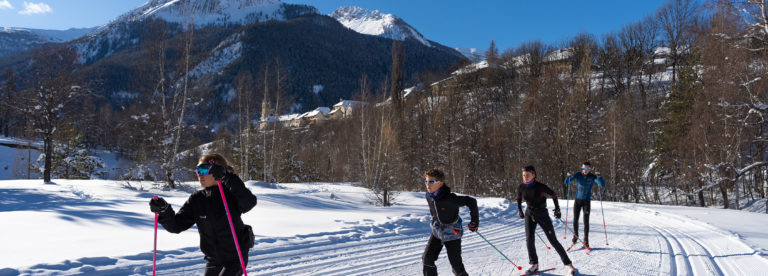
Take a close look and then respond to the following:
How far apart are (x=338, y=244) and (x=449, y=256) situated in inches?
144

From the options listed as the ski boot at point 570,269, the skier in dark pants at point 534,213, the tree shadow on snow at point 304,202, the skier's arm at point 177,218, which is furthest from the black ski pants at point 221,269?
the tree shadow on snow at point 304,202

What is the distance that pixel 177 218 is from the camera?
9.04 feet

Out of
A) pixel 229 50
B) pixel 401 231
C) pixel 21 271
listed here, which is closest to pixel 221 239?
pixel 21 271

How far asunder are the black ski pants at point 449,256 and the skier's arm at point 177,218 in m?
2.44

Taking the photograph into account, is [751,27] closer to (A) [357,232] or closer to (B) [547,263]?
(B) [547,263]

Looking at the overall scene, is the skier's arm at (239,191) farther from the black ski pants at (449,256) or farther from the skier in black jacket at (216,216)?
the black ski pants at (449,256)

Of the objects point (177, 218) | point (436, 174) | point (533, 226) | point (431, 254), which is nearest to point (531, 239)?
point (533, 226)

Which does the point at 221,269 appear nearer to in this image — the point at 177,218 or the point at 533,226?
the point at 177,218

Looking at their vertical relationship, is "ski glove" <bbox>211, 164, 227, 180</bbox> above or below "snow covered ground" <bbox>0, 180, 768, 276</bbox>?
above

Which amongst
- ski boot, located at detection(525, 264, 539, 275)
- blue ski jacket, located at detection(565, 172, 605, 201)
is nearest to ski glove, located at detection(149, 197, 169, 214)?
ski boot, located at detection(525, 264, 539, 275)

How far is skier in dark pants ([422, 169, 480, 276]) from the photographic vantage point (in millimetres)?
3994

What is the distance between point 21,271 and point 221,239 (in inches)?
162

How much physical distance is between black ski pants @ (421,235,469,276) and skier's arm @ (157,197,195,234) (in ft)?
8.01

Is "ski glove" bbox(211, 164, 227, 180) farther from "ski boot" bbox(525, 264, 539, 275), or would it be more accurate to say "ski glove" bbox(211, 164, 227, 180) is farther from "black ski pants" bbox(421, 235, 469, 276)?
"ski boot" bbox(525, 264, 539, 275)
